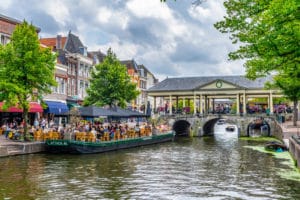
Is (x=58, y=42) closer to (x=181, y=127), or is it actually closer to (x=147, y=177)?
(x=181, y=127)

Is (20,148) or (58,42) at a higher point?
(58,42)

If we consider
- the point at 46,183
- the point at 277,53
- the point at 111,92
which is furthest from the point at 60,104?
the point at 277,53

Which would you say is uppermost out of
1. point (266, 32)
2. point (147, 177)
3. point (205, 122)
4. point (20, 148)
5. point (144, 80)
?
point (144, 80)

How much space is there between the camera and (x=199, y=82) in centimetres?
6344

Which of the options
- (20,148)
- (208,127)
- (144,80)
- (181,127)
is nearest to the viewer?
(20,148)

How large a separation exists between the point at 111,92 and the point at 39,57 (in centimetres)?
2146

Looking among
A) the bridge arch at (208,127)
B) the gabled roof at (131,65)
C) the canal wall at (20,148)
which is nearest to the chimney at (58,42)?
the bridge arch at (208,127)

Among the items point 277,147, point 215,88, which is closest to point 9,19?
point 277,147

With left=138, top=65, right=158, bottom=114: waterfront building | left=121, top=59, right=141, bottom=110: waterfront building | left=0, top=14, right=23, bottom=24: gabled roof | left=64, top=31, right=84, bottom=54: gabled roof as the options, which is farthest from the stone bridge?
left=0, top=14, right=23, bottom=24: gabled roof

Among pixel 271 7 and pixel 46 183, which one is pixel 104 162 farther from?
pixel 271 7

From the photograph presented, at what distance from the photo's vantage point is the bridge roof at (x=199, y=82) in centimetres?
5922

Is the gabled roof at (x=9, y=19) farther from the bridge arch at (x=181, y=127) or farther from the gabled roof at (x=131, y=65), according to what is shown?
the gabled roof at (x=131, y=65)

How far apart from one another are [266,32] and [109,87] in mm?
34074

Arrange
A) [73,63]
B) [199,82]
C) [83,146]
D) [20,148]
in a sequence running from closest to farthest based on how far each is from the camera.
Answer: [20,148] → [83,146] → [73,63] → [199,82]
